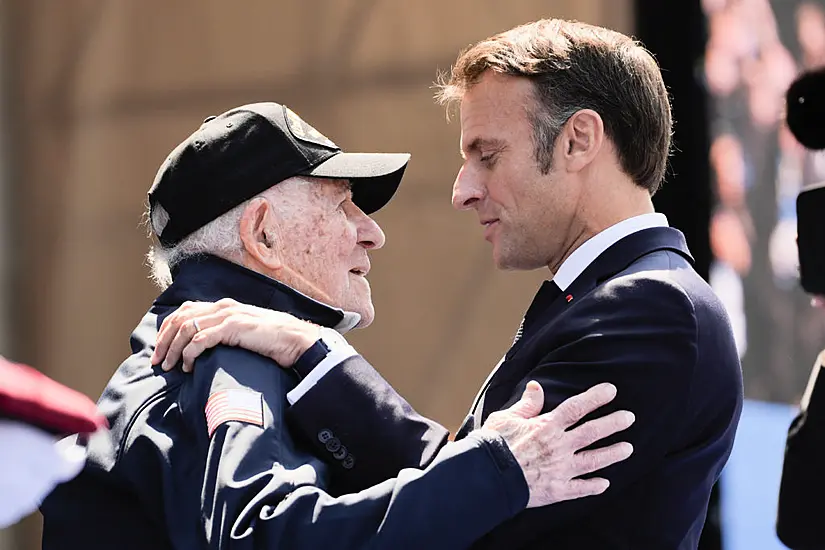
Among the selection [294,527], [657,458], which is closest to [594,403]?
[657,458]

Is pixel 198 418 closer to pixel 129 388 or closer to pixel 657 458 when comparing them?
pixel 129 388

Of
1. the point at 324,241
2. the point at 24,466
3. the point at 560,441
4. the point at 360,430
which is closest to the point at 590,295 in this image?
the point at 560,441

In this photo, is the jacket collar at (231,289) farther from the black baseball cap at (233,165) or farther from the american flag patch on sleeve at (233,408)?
the american flag patch on sleeve at (233,408)

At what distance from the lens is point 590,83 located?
2.22 m

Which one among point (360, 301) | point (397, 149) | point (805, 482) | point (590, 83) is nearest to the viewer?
point (590, 83)

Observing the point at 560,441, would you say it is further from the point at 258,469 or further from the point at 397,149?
the point at 397,149

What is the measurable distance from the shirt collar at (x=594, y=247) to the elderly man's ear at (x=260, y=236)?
1.66ft

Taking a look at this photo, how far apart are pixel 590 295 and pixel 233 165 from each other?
66cm

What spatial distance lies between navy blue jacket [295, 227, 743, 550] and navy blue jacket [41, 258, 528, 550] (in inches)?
1.4

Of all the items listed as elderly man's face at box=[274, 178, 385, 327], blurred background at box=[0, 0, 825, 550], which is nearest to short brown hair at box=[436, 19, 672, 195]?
elderly man's face at box=[274, 178, 385, 327]

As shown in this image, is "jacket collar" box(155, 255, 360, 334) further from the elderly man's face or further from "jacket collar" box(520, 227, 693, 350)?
"jacket collar" box(520, 227, 693, 350)

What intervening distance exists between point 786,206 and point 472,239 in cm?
A: 138

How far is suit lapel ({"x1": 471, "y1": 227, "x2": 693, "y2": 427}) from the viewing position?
2.03m

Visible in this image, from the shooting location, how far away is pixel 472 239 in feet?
17.2
